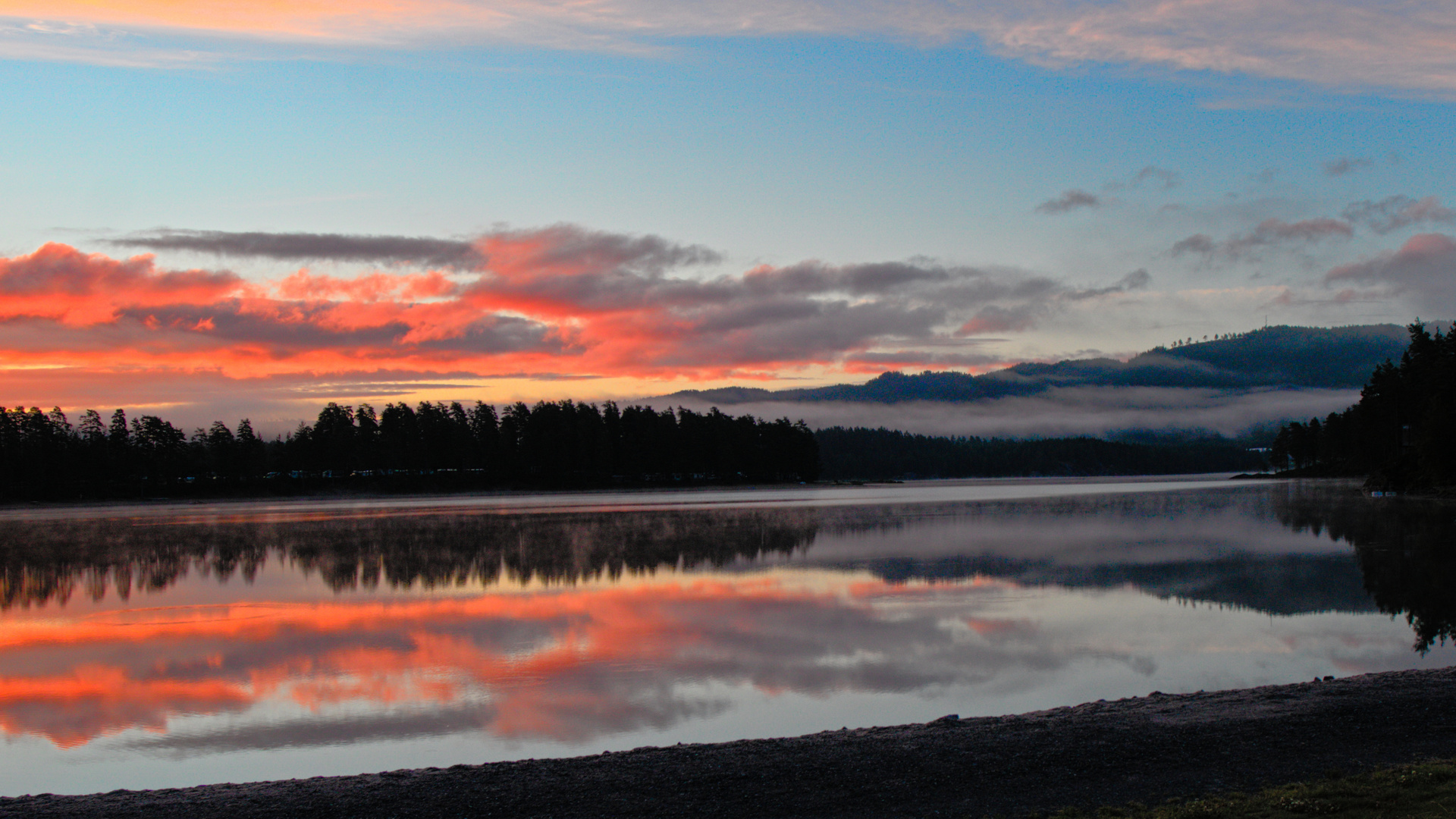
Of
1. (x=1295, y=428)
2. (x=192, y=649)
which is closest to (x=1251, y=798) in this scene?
(x=192, y=649)

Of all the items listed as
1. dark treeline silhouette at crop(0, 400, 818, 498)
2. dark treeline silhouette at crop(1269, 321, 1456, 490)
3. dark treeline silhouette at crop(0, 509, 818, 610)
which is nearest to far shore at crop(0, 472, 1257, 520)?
dark treeline silhouette at crop(0, 400, 818, 498)

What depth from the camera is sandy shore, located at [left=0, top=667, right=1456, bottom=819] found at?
904 cm

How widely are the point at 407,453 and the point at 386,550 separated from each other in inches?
4220

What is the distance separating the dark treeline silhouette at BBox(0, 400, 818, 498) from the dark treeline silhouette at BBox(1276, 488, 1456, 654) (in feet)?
326

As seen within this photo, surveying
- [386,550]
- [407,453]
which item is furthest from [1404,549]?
[407,453]

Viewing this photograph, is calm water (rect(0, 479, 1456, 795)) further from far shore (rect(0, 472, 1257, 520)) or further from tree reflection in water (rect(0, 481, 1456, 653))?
far shore (rect(0, 472, 1257, 520))

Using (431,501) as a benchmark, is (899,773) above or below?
above

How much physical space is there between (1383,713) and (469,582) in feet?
74.3

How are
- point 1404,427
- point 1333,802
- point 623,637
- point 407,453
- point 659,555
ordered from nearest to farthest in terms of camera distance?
point 1333,802 < point 623,637 < point 659,555 < point 1404,427 < point 407,453

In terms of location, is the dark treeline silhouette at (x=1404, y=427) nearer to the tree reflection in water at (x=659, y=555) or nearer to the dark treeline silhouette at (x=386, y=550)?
the tree reflection in water at (x=659, y=555)

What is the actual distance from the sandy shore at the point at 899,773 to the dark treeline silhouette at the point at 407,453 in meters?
127

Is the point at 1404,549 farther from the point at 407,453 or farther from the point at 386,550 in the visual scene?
the point at 407,453

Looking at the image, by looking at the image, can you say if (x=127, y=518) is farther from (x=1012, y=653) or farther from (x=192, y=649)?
(x=1012, y=653)

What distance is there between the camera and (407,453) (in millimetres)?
142125
